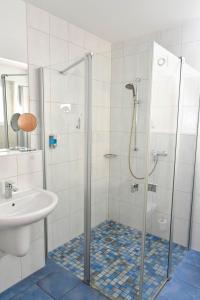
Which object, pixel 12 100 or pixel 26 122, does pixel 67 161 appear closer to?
pixel 26 122

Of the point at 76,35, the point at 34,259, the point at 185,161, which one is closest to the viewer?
the point at 34,259

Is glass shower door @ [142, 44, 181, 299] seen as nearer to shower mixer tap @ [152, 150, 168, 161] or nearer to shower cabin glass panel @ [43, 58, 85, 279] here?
shower mixer tap @ [152, 150, 168, 161]

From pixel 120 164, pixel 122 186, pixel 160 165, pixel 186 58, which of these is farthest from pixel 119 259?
pixel 186 58

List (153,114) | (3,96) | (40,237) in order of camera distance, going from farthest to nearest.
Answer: (40,237) → (3,96) → (153,114)

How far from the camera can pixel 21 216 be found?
4.53 ft

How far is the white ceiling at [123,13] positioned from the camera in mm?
1843

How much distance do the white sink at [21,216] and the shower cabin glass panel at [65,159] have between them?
375 mm

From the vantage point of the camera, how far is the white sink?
1.38m

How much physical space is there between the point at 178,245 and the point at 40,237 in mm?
1522

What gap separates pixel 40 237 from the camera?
2092mm

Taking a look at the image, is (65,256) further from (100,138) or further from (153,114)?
(153,114)

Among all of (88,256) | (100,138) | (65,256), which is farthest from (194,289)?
(100,138)

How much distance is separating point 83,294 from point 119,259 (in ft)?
1.70

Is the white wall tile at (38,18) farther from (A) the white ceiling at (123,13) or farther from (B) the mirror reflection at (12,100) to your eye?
(B) the mirror reflection at (12,100)
